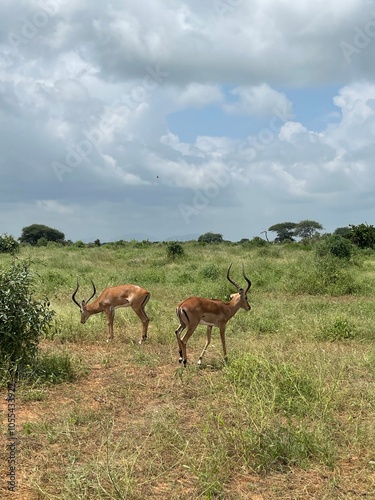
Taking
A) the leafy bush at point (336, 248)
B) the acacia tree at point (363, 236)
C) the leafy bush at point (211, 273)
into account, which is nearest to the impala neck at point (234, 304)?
the leafy bush at point (211, 273)

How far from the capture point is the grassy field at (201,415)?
3686mm

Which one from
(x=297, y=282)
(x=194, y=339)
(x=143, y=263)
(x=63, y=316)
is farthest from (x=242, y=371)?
(x=143, y=263)

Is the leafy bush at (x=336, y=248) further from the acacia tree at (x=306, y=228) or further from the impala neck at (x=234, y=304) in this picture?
the acacia tree at (x=306, y=228)

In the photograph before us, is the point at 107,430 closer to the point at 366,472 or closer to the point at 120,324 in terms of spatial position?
the point at 366,472

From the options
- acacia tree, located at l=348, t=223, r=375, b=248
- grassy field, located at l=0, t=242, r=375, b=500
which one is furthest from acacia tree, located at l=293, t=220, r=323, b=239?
grassy field, located at l=0, t=242, r=375, b=500

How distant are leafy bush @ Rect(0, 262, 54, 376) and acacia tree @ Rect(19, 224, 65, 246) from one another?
46978 millimetres

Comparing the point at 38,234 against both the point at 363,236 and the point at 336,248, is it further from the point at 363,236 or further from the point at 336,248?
the point at 336,248

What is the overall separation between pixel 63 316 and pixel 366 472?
634 cm

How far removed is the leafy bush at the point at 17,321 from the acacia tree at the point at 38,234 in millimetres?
46978

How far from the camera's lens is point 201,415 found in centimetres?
493

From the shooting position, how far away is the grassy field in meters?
3.69

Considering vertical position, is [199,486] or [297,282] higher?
[297,282]

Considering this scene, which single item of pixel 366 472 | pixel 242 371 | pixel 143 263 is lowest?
pixel 366 472

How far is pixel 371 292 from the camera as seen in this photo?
43.7 feet
